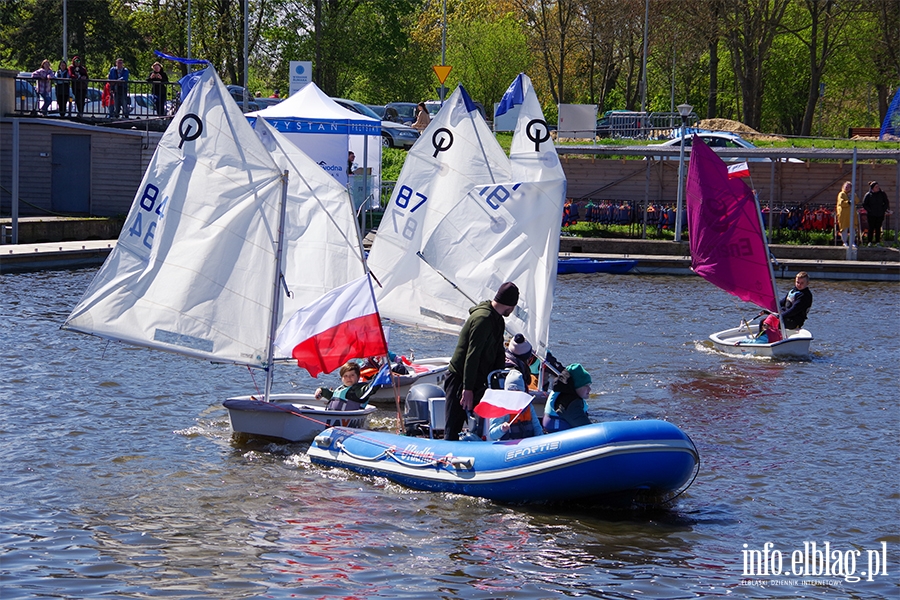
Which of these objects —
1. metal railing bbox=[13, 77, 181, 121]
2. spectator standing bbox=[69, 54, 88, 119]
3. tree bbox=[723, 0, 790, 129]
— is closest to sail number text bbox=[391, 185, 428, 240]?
metal railing bbox=[13, 77, 181, 121]

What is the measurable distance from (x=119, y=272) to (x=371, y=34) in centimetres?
5194

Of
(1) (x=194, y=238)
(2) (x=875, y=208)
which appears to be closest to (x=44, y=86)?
(1) (x=194, y=238)

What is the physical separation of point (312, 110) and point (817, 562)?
20.6 m

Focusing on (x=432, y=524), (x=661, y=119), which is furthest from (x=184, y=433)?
(x=661, y=119)

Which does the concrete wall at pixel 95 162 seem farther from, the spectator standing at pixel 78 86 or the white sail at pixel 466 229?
the white sail at pixel 466 229

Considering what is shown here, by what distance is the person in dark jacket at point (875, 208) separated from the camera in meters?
32.9

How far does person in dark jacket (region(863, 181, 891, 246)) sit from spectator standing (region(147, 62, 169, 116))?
21.5m

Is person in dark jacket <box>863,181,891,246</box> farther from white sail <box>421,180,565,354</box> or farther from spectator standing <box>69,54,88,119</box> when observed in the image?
spectator standing <box>69,54,88,119</box>

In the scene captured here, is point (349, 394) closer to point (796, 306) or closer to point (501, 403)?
point (501, 403)

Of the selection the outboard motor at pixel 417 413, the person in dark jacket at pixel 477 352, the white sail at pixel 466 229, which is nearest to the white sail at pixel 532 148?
the white sail at pixel 466 229

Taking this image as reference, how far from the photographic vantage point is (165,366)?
18.5 metres

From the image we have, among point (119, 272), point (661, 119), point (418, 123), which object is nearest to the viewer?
point (119, 272)

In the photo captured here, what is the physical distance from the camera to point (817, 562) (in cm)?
1014

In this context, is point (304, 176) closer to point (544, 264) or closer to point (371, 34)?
point (544, 264)
